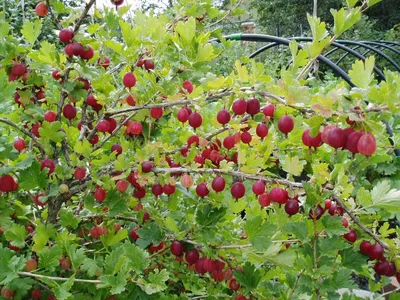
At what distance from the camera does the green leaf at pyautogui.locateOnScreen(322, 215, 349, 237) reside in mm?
815

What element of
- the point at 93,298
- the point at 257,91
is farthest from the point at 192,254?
the point at 257,91

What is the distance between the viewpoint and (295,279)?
40.4 inches

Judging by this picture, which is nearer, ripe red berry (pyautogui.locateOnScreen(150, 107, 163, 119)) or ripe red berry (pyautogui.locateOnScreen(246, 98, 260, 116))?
ripe red berry (pyautogui.locateOnScreen(246, 98, 260, 116))

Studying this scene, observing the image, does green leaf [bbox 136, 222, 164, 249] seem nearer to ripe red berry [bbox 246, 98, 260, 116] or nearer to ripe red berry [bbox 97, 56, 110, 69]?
ripe red berry [bbox 246, 98, 260, 116]

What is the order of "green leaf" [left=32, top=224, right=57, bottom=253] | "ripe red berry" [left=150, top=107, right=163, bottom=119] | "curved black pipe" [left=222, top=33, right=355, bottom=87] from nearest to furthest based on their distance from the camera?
1. "green leaf" [left=32, top=224, right=57, bottom=253]
2. "ripe red berry" [left=150, top=107, right=163, bottom=119]
3. "curved black pipe" [left=222, top=33, right=355, bottom=87]

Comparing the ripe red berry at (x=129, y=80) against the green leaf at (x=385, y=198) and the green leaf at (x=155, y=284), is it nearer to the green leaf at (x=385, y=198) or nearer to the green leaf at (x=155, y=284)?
the green leaf at (x=155, y=284)

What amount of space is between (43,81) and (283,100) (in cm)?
56

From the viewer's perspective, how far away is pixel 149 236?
93 centimetres

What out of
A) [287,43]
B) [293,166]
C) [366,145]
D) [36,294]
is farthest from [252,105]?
[287,43]

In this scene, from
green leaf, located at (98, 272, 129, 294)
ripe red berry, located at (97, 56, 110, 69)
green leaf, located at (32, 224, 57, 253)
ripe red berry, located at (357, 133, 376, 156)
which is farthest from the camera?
ripe red berry, located at (97, 56, 110, 69)

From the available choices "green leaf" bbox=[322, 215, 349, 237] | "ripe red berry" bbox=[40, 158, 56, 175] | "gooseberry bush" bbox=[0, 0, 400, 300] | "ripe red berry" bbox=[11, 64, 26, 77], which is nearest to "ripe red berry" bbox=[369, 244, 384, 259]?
"gooseberry bush" bbox=[0, 0, 400, 300]

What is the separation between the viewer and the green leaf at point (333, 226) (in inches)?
32.1

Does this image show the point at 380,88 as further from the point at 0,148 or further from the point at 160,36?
the point at 0,148

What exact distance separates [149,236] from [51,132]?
0.92 ft
